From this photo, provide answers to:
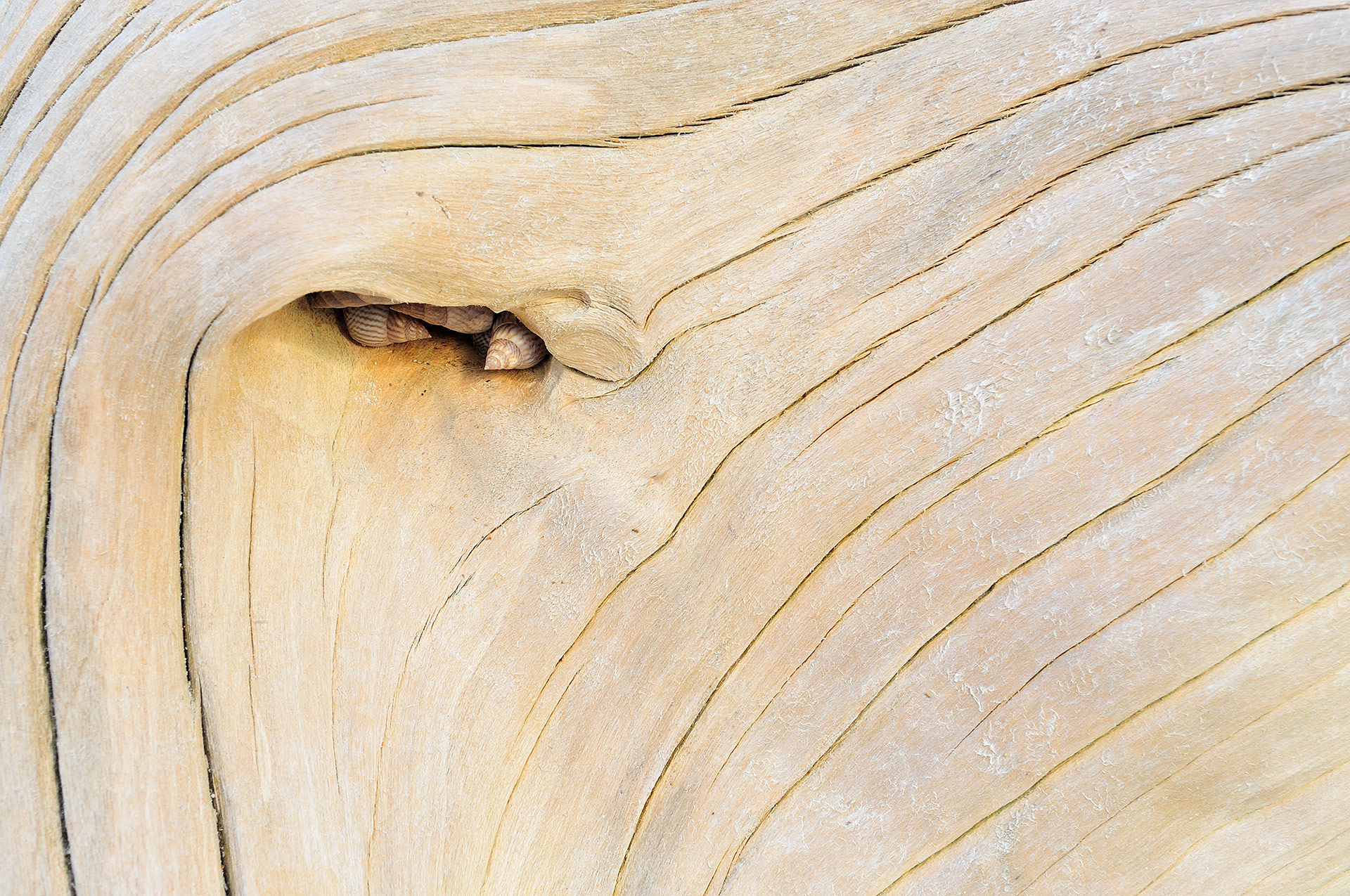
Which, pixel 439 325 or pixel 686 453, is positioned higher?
pixel 439 325

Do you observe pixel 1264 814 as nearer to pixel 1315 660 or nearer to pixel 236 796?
pixel 1315 660

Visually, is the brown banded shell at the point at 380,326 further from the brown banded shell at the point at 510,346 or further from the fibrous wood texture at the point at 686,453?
the brown banded shell at the point at 510,346

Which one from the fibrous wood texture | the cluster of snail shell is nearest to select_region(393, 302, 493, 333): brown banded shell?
the cluster of snail shell

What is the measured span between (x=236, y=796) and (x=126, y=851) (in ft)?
0.64

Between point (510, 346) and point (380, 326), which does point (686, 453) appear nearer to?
point (510, 346)

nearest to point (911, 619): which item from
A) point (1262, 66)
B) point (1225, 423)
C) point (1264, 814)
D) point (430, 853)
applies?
point (1225, 423)

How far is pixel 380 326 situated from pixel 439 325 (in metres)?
0.13

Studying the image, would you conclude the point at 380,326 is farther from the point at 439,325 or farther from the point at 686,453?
the point at 686,453

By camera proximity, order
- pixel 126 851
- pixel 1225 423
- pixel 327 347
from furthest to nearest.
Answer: pixel 327 347
pixel 1225 423
pixel 126 851

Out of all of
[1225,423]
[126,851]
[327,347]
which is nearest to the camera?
[126,851]

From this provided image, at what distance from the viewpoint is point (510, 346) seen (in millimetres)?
1797

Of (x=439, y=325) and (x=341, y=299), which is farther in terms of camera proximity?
(x=439, y=325)

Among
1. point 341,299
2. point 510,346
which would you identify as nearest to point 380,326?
point 341,299

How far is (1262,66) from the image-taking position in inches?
61.7
